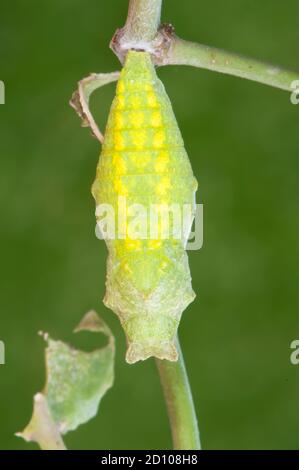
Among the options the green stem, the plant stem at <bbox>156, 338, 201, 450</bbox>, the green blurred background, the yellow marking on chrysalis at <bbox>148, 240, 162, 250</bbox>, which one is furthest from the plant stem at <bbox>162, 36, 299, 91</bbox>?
the green blurred background

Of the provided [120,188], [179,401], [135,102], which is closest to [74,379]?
[179,401]

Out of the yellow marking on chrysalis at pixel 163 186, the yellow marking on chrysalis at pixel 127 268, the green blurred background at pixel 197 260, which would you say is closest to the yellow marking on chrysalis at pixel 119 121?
the yellow marking on chrysalis at pixel 163 186

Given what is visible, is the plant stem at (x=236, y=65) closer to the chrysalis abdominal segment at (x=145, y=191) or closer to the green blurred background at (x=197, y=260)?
the chrysalis abdominal segment at (x=145, y=191)

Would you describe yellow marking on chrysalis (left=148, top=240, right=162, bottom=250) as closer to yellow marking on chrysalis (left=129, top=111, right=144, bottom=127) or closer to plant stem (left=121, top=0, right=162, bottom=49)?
yellow marking on chrysalis (left=129, top=111, right=144, bottom=127)

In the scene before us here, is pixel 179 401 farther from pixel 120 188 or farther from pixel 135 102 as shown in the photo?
pixel 135 102
